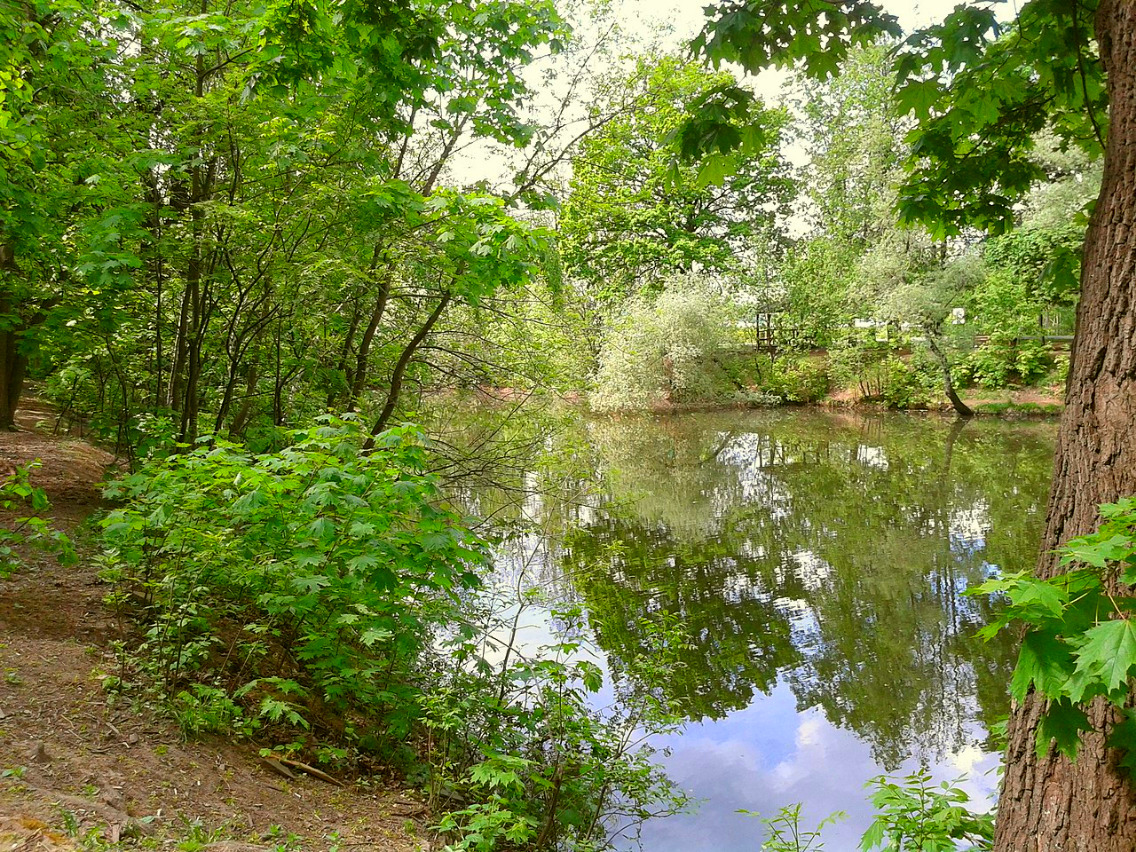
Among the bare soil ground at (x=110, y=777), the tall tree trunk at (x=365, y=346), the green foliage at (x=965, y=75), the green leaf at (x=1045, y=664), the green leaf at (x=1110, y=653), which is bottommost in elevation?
the bare soil ground at (x=110, y=777)

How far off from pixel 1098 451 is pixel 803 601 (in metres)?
6.91

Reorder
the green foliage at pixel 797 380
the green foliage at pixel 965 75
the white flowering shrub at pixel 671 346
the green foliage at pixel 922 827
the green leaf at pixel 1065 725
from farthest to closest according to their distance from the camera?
the green foliage at pixel 797 380 < the white flowering shrub at pixel 671 346 < the green foliage at pixel 965 75 < the green foliage at pixel 922 827 < the green leaf at pixel 1065 725

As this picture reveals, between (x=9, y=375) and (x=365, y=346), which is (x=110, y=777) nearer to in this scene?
(x=365, y=346)

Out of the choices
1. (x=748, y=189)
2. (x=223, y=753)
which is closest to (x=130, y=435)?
(x=223, y=753)

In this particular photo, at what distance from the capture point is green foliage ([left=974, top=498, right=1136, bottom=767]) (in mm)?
1527

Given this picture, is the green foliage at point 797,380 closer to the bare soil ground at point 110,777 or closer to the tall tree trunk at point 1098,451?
the bare soil ground at point 110,777

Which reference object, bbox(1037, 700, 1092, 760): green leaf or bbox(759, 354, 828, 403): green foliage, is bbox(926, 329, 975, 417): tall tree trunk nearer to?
bbox(759, 354, 828, 403): green foliage

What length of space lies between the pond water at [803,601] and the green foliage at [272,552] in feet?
7.48

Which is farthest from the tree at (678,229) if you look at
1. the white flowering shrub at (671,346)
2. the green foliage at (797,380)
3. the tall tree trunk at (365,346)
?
the tall tree trunk at (365,346)


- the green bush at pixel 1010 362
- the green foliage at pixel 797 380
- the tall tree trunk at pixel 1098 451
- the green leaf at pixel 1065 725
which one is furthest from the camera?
the green foliage at pixel 797 380

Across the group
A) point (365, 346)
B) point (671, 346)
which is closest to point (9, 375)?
point (365, 346)

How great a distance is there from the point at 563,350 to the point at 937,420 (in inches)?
772

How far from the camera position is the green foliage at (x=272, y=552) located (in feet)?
11.3

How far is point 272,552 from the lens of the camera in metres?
3.92
